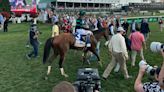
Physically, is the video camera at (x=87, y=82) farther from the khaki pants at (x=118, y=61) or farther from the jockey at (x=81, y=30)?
the jockey at (x=81, y=30)

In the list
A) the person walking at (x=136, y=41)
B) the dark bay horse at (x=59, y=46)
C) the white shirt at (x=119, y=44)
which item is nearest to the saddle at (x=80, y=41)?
the dark bay horse at (x=59, y=46)

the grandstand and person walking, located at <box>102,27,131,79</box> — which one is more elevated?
person walking, located at <box>102,27,131,79</box>

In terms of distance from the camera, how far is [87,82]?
6766 mm

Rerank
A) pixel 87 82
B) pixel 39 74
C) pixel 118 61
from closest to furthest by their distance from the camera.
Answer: pixel 87 82 → pixel 118 61 → pixel 39 74

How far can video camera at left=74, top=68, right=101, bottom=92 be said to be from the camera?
6.59 metres

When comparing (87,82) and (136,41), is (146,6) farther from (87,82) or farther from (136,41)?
(87,82)

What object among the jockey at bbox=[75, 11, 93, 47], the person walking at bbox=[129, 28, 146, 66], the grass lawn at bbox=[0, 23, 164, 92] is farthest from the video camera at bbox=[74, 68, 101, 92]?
the person walking at bbox=[129, 28, 146, 66]

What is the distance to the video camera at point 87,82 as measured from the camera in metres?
6.59

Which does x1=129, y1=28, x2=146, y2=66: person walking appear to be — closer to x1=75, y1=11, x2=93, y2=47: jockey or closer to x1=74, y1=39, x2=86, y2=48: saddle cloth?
x1=75, y1=11, x2=93, y2=47: jockey

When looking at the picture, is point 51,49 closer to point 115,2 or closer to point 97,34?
point 97,34

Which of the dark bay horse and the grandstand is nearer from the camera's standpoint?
the dark bay horse

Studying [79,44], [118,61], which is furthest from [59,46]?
[118,61]

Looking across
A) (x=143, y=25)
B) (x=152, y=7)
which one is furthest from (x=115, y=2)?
(x=143, y=25)

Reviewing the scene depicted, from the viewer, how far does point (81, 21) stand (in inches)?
574
